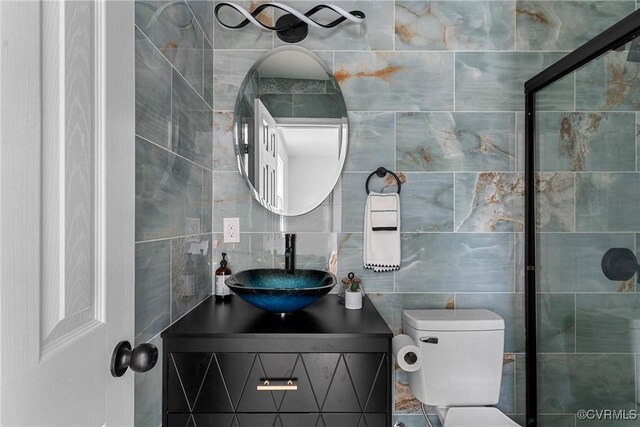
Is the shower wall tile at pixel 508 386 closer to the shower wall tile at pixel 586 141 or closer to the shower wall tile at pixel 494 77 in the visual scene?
the shower wall tile at pixel 586 141

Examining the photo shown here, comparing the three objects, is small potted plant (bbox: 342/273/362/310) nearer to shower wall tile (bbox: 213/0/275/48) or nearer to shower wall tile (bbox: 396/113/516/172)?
shower wall tile (bbox: 396/113/516/172)

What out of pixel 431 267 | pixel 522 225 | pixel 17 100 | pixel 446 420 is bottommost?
pixel 446 420

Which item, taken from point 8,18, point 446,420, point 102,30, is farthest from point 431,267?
point 8,18

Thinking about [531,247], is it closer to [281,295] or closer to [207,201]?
[281,295]

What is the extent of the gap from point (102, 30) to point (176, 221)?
2.39 feet

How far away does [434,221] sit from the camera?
1.77 m

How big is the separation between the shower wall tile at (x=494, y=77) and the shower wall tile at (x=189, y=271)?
1319 millimetres

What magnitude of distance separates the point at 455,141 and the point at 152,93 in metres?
1.30

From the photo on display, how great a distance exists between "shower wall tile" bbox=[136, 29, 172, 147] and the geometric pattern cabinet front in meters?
0.68

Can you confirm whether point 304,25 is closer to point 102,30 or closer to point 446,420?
point 102,30

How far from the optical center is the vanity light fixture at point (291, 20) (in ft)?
5.48

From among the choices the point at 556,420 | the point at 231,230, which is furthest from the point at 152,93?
the point at 556,420

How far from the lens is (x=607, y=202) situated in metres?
1.29

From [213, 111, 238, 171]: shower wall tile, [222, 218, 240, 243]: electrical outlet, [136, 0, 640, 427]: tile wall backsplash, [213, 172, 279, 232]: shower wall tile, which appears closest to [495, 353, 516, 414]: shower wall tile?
[136, 0, 640, 427]: tile wall backsplash
